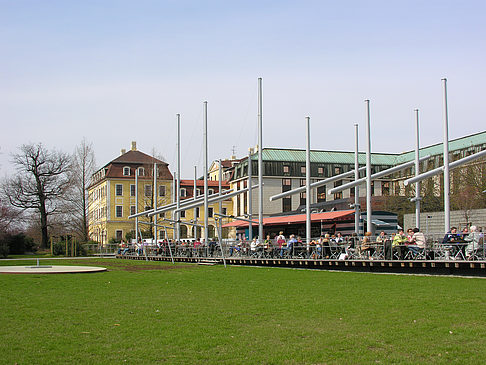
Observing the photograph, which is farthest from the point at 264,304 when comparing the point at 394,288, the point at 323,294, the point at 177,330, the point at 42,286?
the point at 42,286

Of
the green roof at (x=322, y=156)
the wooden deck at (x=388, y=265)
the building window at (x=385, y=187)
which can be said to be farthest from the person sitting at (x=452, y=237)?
the green roof at (x=322, y=156)

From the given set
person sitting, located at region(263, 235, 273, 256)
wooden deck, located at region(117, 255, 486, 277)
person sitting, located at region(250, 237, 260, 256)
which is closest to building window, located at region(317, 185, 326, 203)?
person sitting, located at region(250, 237, 260, 256)

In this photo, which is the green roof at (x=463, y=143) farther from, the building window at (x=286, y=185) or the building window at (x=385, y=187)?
the building window at (x=286, y=185)

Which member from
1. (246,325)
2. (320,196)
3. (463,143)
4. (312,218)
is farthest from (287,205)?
(246,325)

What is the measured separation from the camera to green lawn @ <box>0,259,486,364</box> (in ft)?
29.6

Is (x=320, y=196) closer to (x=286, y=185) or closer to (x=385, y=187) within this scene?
(x=286, y=185)

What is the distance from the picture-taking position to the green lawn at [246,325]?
9.02 meters

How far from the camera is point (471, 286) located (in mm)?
18203

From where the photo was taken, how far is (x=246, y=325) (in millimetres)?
11539

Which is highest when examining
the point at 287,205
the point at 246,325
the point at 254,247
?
the point at 287,205

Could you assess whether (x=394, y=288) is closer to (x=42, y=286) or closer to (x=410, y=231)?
(x=410, y=231)

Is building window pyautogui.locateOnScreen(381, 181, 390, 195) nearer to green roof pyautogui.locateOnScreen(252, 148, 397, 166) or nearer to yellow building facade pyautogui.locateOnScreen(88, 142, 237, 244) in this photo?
green roof pyautogui.locateOnScreen(252, 148, 397, 166)

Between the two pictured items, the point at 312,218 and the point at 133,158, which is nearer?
the point at 312,218

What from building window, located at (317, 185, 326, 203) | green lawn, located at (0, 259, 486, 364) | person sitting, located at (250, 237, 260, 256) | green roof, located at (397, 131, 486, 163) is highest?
green roof, located at (397, 131, 486, 163)
